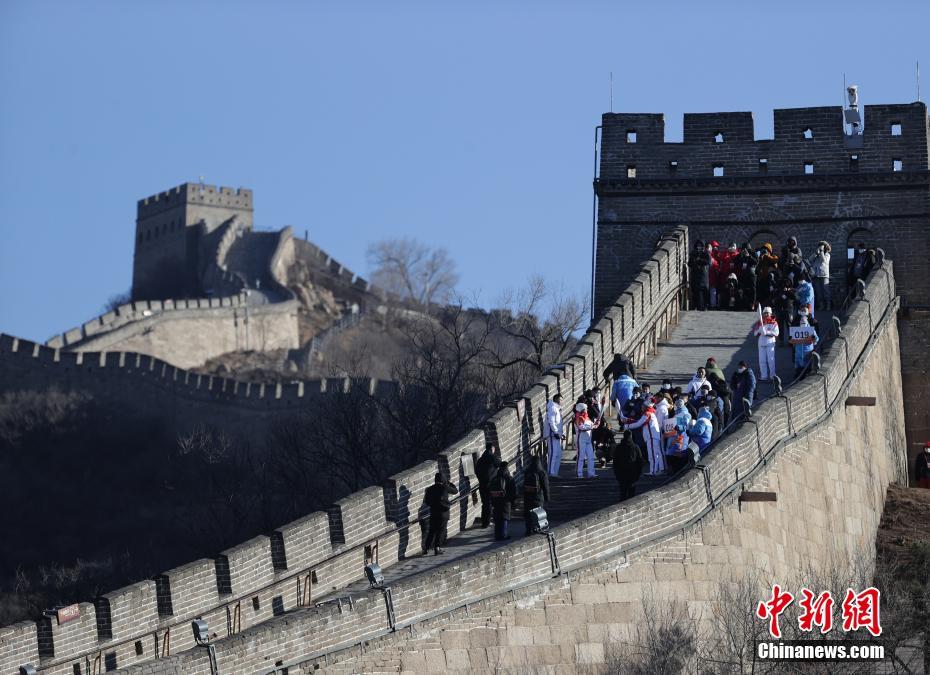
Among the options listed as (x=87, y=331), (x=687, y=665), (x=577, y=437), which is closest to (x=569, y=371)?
(x=577, y=437)

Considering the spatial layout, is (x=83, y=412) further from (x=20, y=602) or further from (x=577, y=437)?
(x=577, y=437)

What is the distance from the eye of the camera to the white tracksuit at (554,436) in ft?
92.2

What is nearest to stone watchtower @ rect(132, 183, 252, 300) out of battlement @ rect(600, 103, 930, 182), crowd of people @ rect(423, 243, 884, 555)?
battlement @ rect(600, 103, 930, 182)

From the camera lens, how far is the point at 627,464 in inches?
1034

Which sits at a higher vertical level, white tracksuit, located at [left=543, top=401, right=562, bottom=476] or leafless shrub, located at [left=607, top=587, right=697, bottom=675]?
white tracksuit, located at [left=543, top=401, right=562, bottom=476]

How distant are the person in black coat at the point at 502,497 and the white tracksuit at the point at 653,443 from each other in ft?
7.95

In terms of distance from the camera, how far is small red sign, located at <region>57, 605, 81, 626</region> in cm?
2362

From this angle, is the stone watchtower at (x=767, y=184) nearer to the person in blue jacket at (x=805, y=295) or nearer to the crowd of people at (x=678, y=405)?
the crowd of people at (x=678, y=405)

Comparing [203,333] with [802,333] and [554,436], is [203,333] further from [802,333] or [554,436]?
[554,436]

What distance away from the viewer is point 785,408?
2838 cm

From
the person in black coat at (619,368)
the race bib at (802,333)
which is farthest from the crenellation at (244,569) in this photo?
the race bib at (802,333)

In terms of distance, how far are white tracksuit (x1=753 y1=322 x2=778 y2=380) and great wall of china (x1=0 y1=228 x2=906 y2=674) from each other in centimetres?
191

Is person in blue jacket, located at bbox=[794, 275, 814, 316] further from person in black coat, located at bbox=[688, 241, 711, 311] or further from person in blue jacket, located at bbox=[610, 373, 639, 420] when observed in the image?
person in blue jacket, located at bbox=[610, 373, 639, 420]

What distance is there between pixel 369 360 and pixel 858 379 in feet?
197
